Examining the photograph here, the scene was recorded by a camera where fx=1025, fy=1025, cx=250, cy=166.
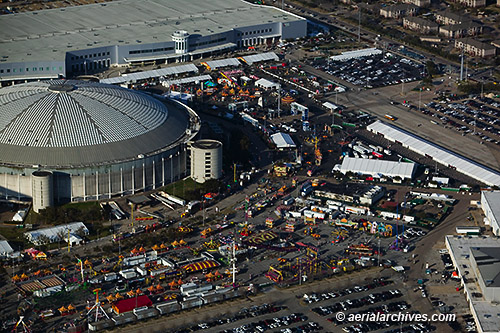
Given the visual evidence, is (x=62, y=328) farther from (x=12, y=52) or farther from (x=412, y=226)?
(x=12, y=52)

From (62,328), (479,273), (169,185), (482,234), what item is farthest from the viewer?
(169,185)

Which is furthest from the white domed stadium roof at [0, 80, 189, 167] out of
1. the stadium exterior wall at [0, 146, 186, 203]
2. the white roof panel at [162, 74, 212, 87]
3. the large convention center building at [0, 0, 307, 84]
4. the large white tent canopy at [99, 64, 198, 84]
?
the large convention center building at [0, 0, 307, 84]

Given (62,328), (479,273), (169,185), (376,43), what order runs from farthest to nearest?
(376,43)
(169,185)
(479,273)
(62,328)

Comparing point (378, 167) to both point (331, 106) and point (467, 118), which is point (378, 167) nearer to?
point (331, 106)

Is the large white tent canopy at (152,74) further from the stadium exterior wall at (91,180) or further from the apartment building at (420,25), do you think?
the apartment building at (420,25)

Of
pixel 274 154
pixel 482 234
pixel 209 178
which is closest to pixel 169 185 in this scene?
pixel 209 178

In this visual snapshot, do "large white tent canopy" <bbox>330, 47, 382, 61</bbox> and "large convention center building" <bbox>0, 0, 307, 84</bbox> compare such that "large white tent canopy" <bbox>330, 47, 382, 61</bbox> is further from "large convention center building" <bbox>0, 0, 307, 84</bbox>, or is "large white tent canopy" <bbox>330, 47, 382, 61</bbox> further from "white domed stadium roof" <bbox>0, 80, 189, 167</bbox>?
"white domed stadium roof" <bbox>0, 80, 189, 167</bbox>

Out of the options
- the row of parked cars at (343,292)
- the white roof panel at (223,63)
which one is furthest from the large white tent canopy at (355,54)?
the row of parked cars at (343,292)
